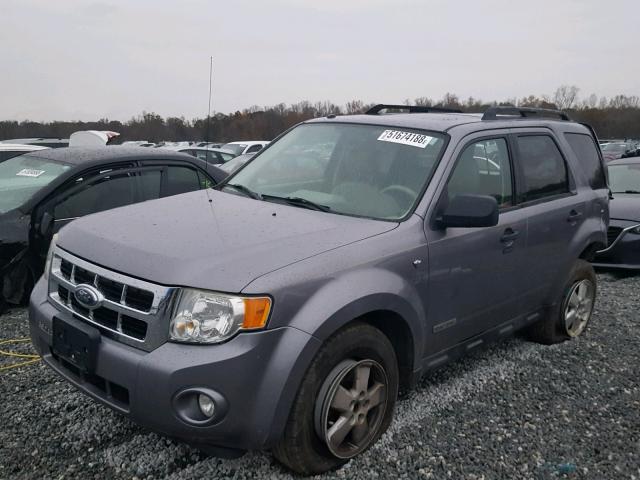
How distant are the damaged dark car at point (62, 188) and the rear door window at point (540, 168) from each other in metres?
3.42

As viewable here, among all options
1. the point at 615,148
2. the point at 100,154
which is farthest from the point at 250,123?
the point at 615,148

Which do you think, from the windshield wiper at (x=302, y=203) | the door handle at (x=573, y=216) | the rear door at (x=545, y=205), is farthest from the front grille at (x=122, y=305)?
the door handle at (x=573, y=216)

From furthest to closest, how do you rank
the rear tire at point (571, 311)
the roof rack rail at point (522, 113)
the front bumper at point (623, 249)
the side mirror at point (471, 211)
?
1. the front bumper at point (623, 249)
2. the rear tire at point (571, 311)
3. the roof rack rail at point (522, 113)
4. the side mirror at point (471, 211)

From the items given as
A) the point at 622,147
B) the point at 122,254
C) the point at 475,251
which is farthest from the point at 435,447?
the point at 622,147

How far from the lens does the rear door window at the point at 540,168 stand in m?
4.12

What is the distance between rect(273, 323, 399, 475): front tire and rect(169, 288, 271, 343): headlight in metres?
0.40

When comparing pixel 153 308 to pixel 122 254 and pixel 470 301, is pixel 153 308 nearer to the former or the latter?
pixel 122 254

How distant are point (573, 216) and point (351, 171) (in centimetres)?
199

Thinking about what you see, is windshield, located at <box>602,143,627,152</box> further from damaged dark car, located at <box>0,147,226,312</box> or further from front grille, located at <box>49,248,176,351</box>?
front grille, located at <box>49,248,176,351</box>

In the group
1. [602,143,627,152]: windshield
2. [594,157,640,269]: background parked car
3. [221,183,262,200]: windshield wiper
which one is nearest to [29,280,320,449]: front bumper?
[221,183,262,200]: windshield wiper

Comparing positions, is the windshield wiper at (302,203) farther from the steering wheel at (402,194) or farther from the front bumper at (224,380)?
the front bumper at (224,380)

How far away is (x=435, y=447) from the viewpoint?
3.18m

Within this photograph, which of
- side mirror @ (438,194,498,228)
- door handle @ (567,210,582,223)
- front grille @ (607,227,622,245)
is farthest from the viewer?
front grille @ (607,227,622,245)

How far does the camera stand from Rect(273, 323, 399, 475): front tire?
266cm
